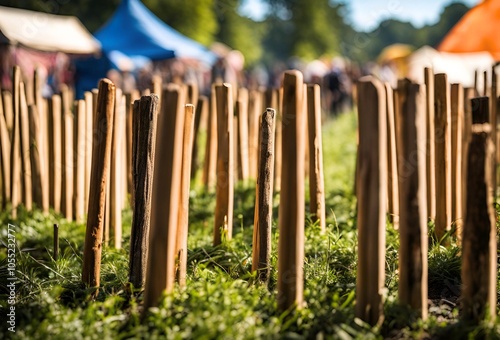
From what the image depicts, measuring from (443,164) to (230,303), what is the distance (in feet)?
6.12

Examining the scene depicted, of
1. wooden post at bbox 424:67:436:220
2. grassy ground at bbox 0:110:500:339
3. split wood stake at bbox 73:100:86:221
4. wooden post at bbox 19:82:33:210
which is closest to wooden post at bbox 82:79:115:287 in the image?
grassy ground at bbox 0:110:500:339

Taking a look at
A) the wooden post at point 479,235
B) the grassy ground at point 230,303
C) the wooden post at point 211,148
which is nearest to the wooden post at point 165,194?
the grassy ground at point 230,303

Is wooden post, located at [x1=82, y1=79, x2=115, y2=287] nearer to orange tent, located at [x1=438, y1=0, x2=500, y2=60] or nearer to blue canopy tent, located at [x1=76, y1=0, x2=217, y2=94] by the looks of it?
orange tent, located at [x1=438, y1=0, x2=500, y2=60]

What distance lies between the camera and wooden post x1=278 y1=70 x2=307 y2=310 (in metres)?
2.68

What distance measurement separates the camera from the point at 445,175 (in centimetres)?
389

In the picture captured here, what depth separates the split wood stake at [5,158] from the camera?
5180 mm

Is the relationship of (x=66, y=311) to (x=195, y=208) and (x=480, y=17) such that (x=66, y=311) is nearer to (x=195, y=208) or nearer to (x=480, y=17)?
(x=195, y=208)

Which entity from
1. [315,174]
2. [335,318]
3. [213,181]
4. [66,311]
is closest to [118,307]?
[66,311]

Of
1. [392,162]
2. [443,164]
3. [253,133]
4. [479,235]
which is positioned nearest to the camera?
[479,235]

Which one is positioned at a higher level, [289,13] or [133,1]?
[289,13]

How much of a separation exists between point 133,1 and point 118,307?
419 inches

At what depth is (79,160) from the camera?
494 centimetres

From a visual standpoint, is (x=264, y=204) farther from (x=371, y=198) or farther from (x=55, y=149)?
(x=55, y=149)

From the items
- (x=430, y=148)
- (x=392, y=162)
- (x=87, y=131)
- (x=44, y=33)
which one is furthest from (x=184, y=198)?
(x=44, y=33)
